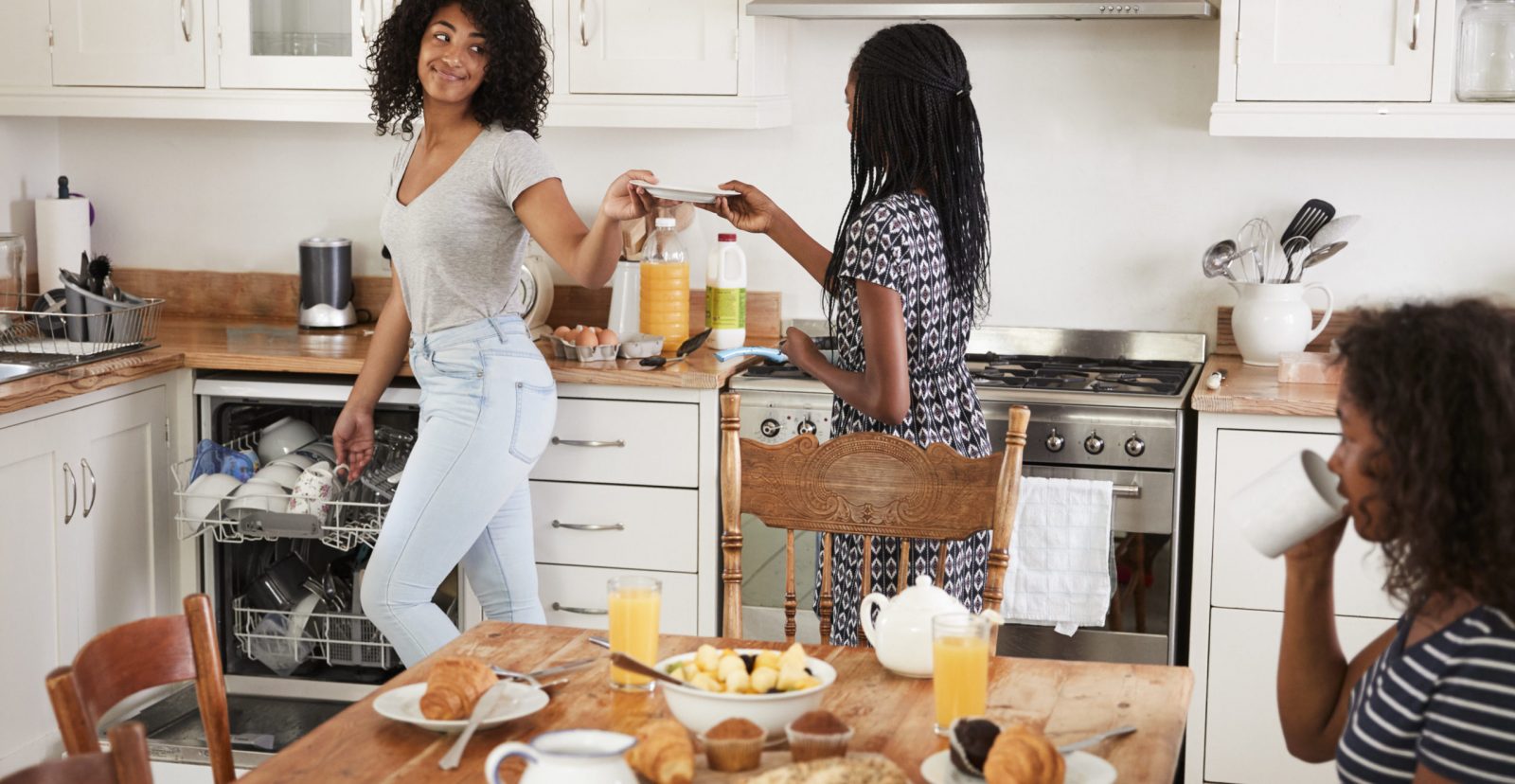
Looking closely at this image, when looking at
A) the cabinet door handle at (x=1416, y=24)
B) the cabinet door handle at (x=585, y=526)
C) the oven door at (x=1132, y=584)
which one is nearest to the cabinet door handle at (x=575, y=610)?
the cabinet door handle at (x=585, y=526)

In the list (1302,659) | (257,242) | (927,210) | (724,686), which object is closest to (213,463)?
(257,242)

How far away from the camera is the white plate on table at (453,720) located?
144 centimetres

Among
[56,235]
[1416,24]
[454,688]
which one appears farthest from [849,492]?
[56,235]

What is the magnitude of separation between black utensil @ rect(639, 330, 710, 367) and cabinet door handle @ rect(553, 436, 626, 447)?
0.16 meters

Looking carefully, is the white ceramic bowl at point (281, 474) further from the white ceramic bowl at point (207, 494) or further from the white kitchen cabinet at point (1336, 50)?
the white kitchen cabinet at point (1336, 50)

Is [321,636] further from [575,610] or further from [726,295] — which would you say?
[726,295]

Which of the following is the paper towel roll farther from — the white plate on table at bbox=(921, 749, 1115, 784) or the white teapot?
the white plate on table at bbox=(921, 749, 1115, 784)

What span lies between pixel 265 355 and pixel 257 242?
0.80 meters

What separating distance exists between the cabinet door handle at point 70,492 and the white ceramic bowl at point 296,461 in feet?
1.18

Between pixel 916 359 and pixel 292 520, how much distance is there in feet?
4.38

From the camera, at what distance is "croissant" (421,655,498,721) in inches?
57.2

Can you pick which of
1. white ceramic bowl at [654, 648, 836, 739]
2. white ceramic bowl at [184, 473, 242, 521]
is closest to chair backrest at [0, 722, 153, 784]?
white ceramic bowl at [654, 648, 836, 739]

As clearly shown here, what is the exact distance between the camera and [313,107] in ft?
10.9

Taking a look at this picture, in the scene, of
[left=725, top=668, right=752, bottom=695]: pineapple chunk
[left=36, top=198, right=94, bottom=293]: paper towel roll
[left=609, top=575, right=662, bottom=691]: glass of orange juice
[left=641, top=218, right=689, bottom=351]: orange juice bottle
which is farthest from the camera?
[left=36, top=198, right=94, bottom=293]: paper towel roll
